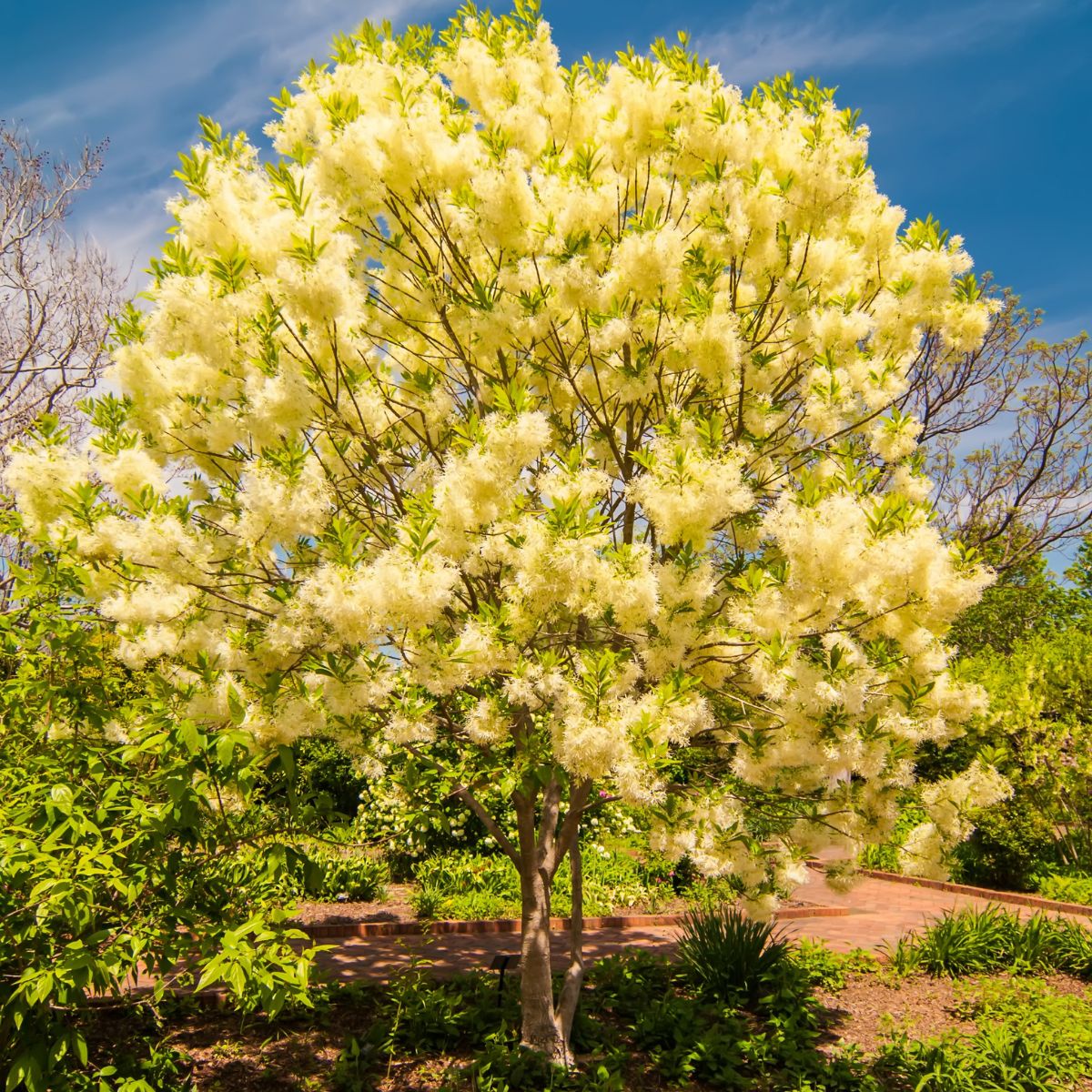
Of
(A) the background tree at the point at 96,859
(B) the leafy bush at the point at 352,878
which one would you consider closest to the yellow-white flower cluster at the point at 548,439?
(A) the background tree at the point at 96,859

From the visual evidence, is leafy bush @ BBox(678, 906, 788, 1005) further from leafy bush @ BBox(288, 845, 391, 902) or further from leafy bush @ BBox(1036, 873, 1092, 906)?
leafy bush @ BBox(1036, 873, 1092, 906)

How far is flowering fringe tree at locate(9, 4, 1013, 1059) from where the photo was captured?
3766 millimetres

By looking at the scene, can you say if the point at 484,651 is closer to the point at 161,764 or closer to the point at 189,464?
the point at 161,764

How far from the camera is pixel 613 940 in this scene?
9031 mm

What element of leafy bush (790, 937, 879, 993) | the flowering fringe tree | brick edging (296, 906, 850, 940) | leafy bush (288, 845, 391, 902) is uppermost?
the flowering fringe tree

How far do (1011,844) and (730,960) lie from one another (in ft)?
25.0

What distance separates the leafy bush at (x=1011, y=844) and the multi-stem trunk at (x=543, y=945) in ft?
29.9

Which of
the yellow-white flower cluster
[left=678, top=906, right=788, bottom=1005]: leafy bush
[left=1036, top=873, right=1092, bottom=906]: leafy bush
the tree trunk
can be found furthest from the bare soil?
[left=1036, top=873, right=1092, bottom=906]: leafy bush

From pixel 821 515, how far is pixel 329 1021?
5.05 metres

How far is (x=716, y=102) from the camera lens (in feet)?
14.9

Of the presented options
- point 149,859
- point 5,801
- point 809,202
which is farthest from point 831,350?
point 5,801

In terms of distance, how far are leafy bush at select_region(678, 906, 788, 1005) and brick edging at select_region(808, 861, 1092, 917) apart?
349 centimetres

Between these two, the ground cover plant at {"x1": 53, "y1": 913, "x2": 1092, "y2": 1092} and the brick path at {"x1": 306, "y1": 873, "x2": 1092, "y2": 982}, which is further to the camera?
the brick path at {"x1": 306, "y1": 873, "x2": 1092, "y2": 982}

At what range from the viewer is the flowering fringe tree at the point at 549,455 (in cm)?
377
